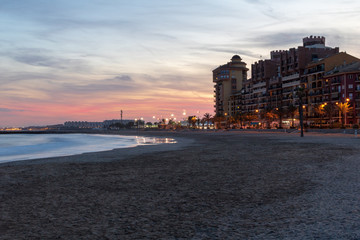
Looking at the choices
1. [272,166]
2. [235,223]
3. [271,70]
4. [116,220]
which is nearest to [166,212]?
[116,220]

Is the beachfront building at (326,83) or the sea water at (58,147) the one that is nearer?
the sea water at (58,147)

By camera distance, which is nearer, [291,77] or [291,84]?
[291,84]

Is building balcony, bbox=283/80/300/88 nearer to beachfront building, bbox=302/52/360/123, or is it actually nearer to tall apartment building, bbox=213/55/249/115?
beachfront building, bbox=302/52/360/123

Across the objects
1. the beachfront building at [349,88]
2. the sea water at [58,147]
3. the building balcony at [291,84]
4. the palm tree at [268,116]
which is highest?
the building balcony at [291,84]

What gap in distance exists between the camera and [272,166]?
54.1 feet

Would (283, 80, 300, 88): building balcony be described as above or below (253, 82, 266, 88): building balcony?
below

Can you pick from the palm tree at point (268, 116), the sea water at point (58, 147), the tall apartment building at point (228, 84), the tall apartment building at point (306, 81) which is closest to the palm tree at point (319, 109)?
the tall apartment building at point (306, 81)

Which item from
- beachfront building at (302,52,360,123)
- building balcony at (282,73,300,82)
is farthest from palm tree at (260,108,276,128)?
building balcony at (282,73,300,82)

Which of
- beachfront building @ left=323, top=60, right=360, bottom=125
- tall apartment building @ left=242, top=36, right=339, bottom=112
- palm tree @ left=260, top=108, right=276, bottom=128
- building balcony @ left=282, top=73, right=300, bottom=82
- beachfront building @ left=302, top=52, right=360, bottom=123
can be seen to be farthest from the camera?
palm tree @ left=260, top=108, right=276, bottom=128

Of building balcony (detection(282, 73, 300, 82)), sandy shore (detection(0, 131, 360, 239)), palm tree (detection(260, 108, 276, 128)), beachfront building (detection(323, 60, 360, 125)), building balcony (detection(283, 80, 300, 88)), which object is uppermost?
building balcony (detection(282, 73, 300, 82))

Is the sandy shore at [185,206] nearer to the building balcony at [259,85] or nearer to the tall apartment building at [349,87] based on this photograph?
the tall apartment building at [349,87]

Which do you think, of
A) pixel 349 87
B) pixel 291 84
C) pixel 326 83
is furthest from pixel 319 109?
pixel 291 84

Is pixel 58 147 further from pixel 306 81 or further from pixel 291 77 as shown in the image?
pixel 291 77

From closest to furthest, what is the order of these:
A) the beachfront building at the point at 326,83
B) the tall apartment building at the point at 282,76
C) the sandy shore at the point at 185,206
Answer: the sandy shore at the point at 185,206 < the beachfront building at the point at 326,83 < the tall apartment building at the point at 282,76
